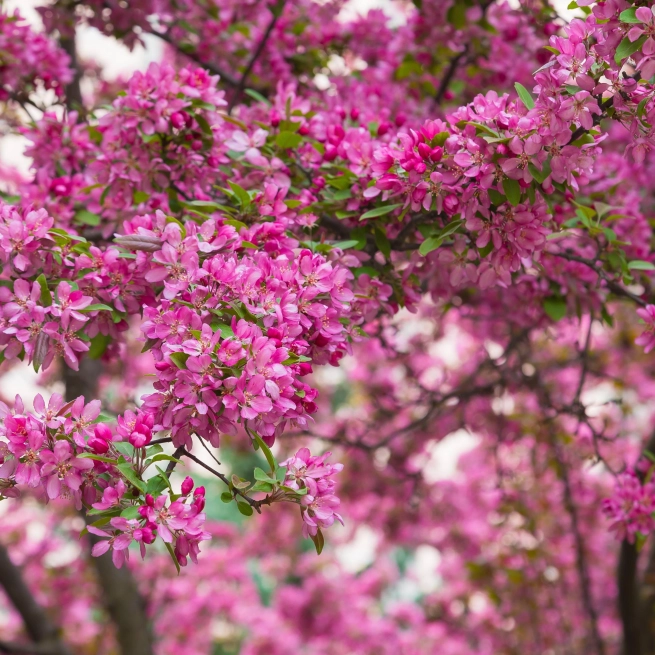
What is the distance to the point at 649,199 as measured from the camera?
322 cm

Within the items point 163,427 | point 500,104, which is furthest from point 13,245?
point 500,104

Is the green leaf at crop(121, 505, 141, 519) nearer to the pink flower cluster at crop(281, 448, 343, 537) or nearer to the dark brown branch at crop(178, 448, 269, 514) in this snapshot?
the dark brown branch at crop(178, 448, 269, 514)

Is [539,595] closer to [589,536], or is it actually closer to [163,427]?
[589,536]

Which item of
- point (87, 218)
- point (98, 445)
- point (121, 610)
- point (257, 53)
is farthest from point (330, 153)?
point (121, 610)

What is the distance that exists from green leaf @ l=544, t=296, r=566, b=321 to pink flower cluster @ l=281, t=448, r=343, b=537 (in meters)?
1.09

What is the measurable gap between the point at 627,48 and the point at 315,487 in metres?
1.06

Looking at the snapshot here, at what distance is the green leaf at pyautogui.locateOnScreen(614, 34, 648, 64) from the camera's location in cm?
149

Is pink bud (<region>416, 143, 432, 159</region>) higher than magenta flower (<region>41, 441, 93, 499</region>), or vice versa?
pink bud (<region>416, 143, 432, 159</region>)

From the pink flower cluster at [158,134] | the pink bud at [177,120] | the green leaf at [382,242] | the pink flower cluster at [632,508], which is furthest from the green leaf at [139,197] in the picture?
the pink flower cluster at [632,508]

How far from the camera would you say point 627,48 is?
4.92ft

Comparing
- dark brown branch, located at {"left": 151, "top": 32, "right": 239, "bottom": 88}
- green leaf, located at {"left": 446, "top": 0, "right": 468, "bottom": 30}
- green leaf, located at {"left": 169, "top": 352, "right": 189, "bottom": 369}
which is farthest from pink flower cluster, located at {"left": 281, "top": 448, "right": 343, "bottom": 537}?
green leaf, located at {"left": 446, "top": 0, "right": 468, "bottom": 30}

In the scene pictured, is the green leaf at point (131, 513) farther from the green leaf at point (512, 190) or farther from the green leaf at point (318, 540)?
the green leaf at point (512, 190)

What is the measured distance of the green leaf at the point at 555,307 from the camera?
228 centimetres

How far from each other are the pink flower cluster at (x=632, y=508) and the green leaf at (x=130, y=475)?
137 cm
